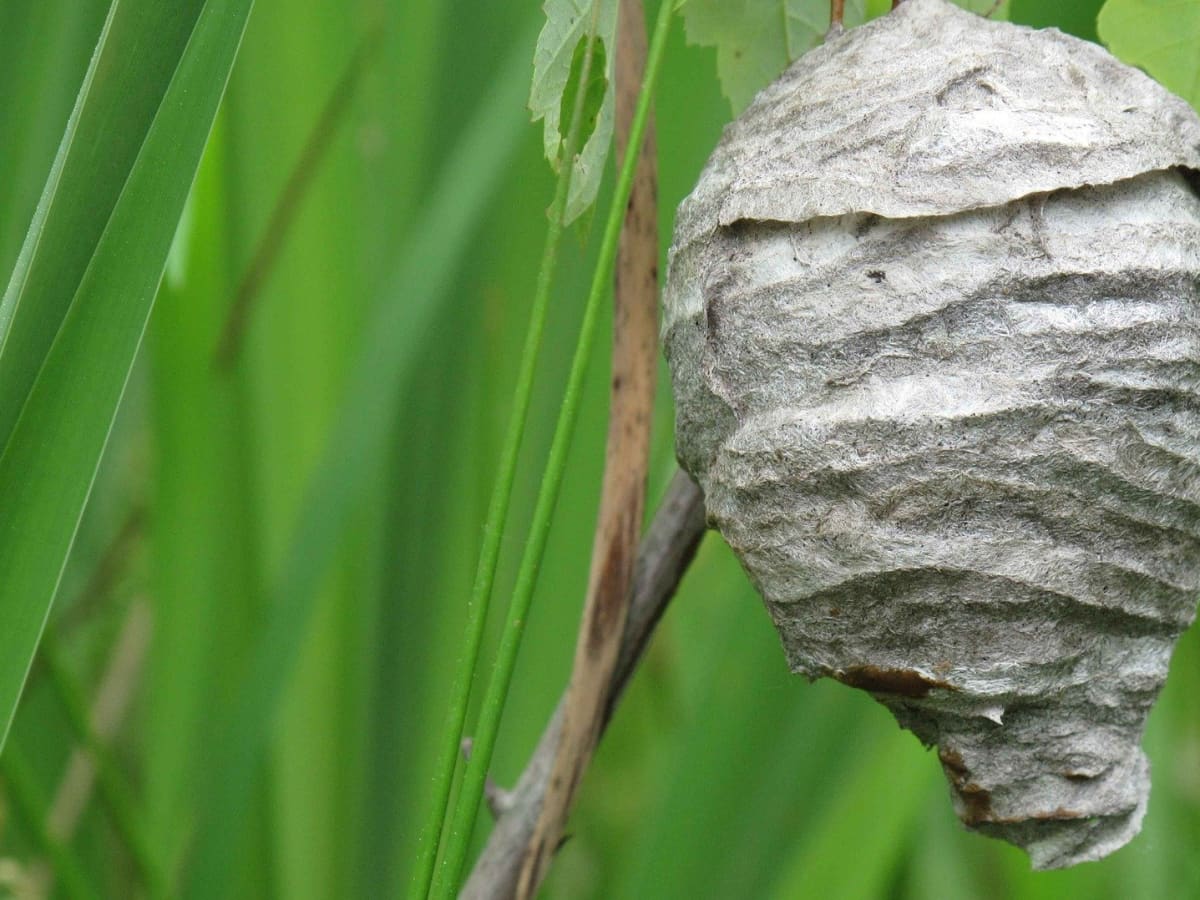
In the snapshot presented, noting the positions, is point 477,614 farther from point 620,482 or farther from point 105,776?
point 105,776

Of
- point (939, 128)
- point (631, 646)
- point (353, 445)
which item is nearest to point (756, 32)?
point (939, 128)

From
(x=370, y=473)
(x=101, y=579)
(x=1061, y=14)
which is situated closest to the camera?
(x=1061, y=14)

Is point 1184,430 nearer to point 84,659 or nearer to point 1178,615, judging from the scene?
point 1178,615

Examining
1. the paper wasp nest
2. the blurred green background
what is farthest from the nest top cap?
the blurred green background

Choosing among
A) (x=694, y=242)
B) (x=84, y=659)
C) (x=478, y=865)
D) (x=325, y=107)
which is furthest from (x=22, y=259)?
(x=84, y=659)

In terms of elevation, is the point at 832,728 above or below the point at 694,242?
below

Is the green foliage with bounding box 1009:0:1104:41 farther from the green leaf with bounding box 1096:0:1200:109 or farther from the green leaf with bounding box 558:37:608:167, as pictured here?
the green leaf with bounding box 558:37:608:167
